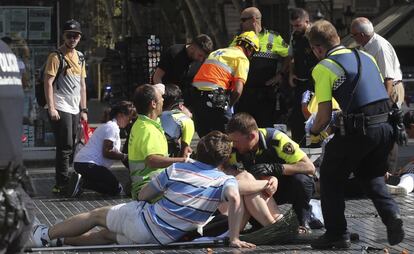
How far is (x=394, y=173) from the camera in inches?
475

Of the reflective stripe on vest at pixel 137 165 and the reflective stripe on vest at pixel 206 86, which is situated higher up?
the reflective stripe on vest at pixel 206 86

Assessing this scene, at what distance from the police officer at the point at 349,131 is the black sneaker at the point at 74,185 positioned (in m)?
4.14

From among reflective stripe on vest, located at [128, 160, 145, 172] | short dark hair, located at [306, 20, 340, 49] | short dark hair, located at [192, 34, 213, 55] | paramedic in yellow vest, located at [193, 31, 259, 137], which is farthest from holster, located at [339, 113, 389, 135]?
short dark hair, located at [192, 34, 213, 55]

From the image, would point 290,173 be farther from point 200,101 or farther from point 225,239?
point 200,101

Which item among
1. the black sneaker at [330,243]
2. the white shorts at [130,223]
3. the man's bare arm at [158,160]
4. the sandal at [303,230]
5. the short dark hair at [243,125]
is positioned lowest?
the sandal at [303,230]

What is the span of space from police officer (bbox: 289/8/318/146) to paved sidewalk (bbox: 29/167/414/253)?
158 centimetres

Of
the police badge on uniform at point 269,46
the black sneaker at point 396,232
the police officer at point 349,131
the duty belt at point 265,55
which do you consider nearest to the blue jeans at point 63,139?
the duty belt at point 265,55

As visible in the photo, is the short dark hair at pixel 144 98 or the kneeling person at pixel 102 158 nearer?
the short dark hair at pixel 144 98

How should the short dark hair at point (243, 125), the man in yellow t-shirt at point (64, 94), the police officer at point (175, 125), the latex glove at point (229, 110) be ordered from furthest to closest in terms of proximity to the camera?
the man in yellow t-shirt at point (64, 94) → the latex glove at point (229, 110) → the police officer at point (175, 125) → the short dark hair at point (243, 125)

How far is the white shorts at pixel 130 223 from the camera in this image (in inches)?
326

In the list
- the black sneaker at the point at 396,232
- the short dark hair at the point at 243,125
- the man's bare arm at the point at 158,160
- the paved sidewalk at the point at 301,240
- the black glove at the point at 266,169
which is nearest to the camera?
the black sneaker at the point at 396,232

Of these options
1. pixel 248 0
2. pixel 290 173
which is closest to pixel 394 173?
pixel 290 173

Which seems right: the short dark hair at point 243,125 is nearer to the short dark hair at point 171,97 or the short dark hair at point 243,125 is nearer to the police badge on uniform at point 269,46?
the short dark hair at point 171,97

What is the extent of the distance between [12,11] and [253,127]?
Answer: 785cm
